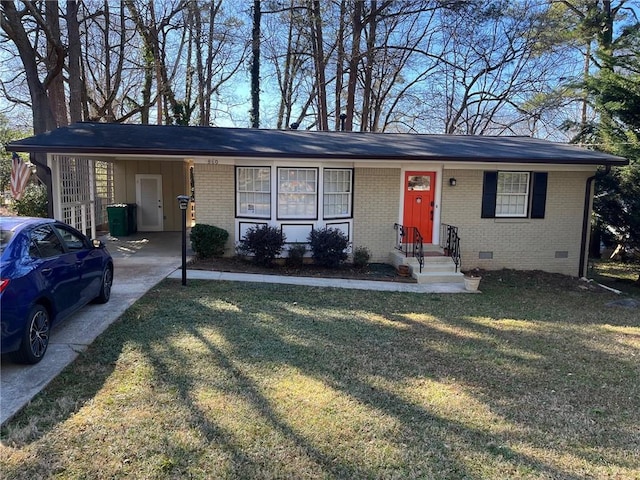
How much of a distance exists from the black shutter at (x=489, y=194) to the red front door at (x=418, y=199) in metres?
1.34

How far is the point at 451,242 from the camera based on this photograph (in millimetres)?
11320

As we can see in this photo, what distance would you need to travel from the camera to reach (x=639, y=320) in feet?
25.7

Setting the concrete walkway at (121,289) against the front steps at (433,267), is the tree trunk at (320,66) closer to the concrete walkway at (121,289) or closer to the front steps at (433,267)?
the concrete walkway at (121,289)

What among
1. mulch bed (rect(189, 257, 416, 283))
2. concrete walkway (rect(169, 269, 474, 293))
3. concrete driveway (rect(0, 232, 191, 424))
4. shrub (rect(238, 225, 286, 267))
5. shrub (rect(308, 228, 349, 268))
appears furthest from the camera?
shrub (rect(308, 228, 349, 268))

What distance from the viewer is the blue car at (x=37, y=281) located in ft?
Result: 13.2

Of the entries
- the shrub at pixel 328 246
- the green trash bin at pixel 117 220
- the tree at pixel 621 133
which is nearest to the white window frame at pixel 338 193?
the shrub at pixel 328 246

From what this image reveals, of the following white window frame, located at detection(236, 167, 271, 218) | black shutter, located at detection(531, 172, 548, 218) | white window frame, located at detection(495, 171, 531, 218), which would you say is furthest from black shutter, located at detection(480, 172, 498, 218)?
white window frame, located at detection(236, 167, 271, 218)

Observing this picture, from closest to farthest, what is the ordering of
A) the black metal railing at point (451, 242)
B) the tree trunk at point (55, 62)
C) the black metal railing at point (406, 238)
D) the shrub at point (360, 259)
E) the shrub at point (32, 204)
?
the black metal railing at point (451, 242) < the shrub at point (360, 259) < the black metal railing at point (406, 238) < the shrub at point (32, 204) < the tree trunk at point (55, 62)

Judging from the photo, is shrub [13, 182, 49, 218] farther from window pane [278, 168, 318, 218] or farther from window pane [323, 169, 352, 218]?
window pane [323, 169, 352, 218]

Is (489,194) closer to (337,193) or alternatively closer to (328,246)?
(337,193)

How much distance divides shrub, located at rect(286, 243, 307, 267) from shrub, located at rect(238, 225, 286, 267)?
1.05 feet

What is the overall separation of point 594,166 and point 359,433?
11292mm

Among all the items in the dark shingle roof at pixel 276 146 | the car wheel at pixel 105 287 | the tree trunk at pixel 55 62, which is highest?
the tree trunk at pixel 55 62

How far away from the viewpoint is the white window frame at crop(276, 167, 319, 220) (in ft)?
36.1
